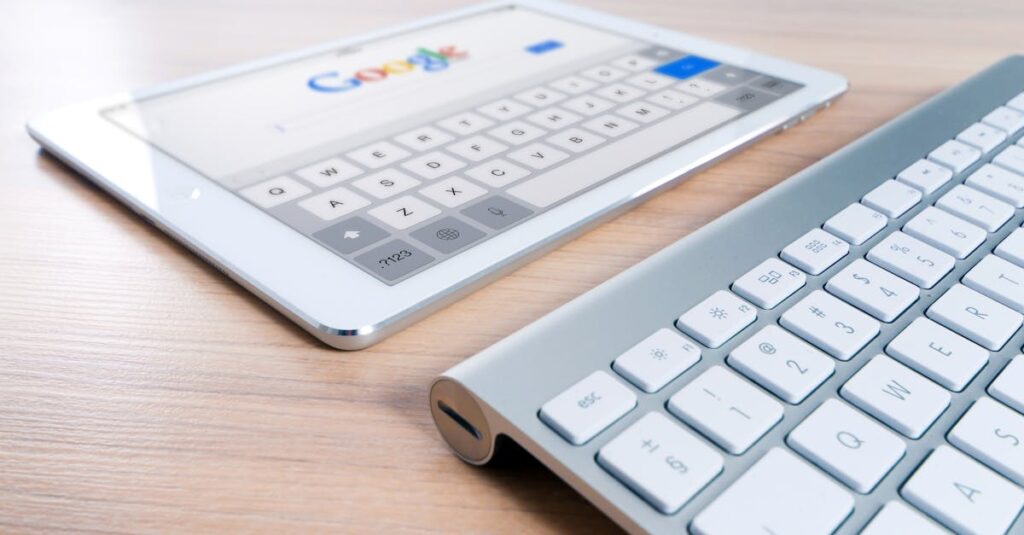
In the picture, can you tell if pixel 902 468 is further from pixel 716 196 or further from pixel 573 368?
pixel 716 196

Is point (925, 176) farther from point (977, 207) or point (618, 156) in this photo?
point (618, 156)

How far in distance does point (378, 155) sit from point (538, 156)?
8 centimetres

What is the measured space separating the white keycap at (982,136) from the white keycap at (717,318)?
7.7 inches

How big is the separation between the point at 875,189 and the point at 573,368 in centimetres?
18

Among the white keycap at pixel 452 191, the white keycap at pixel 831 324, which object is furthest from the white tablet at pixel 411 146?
the white keycap at pixel 831 324

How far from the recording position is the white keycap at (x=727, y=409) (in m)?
0.22

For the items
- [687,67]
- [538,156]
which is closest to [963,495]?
[538,156]

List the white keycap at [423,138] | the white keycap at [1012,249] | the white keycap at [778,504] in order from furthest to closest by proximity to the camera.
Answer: the white keycap at [423,138], the white keycap at [1012,249], the white keycap at [778,504]

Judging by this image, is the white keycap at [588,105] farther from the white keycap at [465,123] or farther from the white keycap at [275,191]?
the white keycap at [275,191]

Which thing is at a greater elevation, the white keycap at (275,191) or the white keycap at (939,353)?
the white keycap at (939,353)

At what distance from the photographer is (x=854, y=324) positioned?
26 centimetres

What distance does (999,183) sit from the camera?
0.35m

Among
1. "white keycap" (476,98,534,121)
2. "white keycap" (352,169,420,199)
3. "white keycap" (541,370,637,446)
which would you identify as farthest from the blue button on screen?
"white keycap" (541,370,637,446)

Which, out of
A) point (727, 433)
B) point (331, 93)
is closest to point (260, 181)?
point (331, 93)
